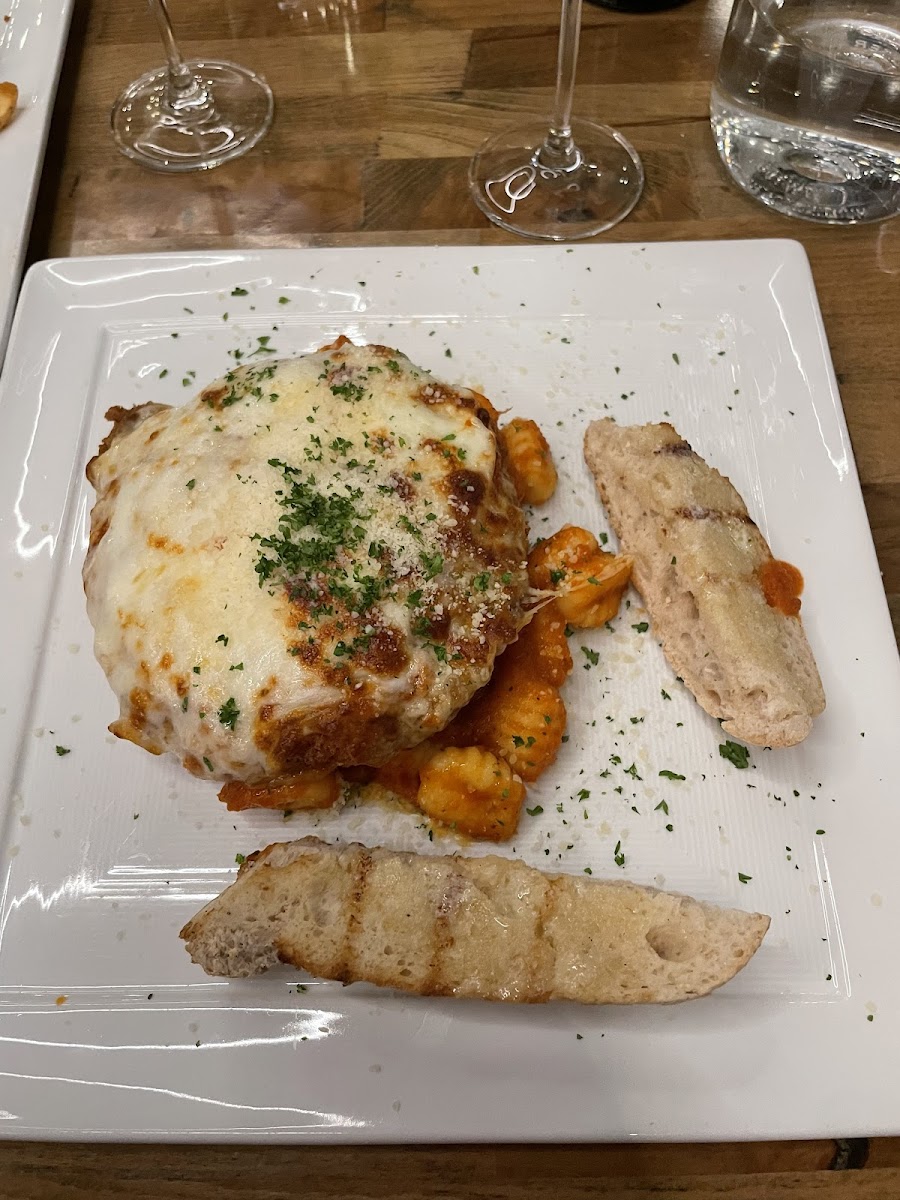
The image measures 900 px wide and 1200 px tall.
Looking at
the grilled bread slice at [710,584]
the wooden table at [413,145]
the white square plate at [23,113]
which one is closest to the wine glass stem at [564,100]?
the wooden table at [413,145]

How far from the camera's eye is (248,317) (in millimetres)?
3078

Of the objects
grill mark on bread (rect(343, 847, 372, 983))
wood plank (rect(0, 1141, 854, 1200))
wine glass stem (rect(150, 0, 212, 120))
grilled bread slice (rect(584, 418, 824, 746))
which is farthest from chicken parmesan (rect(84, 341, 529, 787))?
wine glass stem (rect(150, 0, 212, 120))

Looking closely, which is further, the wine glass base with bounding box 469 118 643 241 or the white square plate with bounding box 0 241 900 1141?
the wine glass base with bounding box 469 118 643 241

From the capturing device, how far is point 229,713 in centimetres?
211

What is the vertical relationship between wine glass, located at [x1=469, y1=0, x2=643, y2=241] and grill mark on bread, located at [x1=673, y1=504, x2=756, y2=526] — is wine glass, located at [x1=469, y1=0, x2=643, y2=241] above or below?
above

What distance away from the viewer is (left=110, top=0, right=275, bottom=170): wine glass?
149 inches

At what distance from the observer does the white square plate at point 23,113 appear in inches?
125

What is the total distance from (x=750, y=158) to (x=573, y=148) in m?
0.67

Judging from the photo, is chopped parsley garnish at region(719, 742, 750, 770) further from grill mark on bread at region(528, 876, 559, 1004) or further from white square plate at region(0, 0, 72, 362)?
white square plate at region(0, 0, 72, 362)

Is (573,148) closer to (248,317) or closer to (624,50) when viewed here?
(624,50)

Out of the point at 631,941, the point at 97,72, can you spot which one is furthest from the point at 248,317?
the point at 631,941

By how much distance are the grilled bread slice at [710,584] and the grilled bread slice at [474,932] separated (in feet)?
1.74

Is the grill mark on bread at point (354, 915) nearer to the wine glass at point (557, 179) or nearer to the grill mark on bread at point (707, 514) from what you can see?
the grill mark on bread at point (707, 514)

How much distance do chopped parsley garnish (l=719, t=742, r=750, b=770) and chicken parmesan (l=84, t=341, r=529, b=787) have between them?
63cm
